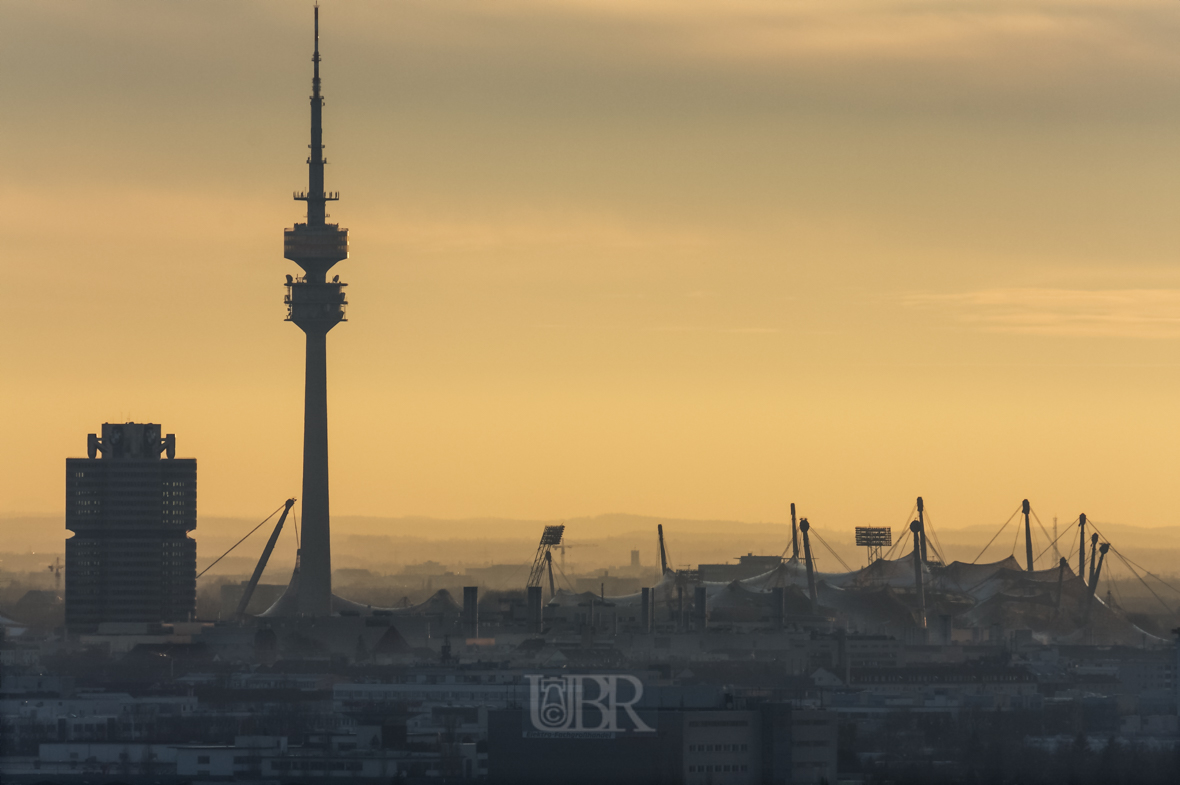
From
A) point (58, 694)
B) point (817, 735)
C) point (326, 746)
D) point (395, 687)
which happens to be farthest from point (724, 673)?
point (817, 735)

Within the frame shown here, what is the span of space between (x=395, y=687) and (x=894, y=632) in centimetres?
6973

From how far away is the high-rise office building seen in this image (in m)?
193

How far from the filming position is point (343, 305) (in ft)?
594

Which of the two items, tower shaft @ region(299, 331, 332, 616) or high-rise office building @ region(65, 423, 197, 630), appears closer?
tower shaft @ region(299, 331, 332, 616)

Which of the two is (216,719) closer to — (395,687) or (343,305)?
(395,687)

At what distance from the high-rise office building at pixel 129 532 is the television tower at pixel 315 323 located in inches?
414

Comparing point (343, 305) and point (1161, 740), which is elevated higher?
point (343, 305)

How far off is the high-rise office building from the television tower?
1051 cm

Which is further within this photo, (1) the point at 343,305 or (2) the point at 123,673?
(1) the point at 343,305

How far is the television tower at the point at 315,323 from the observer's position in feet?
582

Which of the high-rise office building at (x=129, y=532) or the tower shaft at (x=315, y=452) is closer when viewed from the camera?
the tower shaft at (x=315, y=452)

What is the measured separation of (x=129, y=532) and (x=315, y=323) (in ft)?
79.8

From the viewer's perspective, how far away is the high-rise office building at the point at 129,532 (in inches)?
7594

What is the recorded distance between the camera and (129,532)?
635ft
